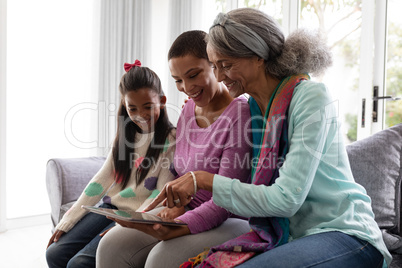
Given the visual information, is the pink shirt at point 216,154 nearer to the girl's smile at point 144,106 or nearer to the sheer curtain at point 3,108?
the girl's smile at point 144,106

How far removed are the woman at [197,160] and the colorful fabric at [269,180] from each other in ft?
0.41

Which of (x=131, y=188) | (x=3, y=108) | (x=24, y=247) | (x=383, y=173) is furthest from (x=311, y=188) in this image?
(x=3, y=108)

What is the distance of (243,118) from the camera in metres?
1.38

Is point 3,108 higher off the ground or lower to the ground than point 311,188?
higher

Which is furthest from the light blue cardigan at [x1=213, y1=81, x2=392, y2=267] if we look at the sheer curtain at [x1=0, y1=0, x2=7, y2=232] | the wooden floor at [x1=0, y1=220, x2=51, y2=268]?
the sheer curtain at [x1=0, y1=0, x2=7, y2=232]

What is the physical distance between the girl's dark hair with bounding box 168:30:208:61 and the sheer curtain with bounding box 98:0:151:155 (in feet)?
8.35

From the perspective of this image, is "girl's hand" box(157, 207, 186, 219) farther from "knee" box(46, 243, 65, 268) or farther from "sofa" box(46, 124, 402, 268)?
"sofa" box(46, 124, 402, 268)

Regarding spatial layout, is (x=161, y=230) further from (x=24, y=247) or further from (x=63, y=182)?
(x=24, y=247)

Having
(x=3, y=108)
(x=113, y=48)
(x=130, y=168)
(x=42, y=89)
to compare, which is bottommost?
(x=130, y=168)

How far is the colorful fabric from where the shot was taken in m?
1.08

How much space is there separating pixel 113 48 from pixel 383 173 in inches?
118

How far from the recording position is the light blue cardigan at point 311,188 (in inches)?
41.7

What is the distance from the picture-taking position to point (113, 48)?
3926mm

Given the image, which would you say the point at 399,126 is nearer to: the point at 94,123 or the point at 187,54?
the point at 187,54
